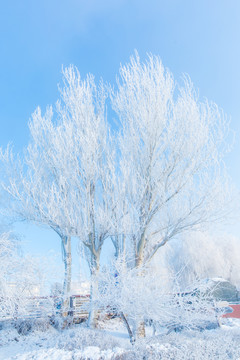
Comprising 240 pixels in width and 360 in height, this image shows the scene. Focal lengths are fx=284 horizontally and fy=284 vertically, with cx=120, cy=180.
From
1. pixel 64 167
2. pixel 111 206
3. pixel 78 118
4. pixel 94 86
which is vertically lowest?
pixel 111 206

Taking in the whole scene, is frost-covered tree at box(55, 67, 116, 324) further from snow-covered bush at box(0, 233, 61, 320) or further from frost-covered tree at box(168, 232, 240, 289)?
frost-covered tree at box(168, 232, 240, 289)

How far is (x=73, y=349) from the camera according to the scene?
18.6 feet

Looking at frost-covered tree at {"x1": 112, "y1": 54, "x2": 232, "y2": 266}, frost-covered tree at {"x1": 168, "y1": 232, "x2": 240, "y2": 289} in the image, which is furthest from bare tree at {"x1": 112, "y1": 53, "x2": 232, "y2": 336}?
frost-covered tree at {"x1": 168, "y1": 232, "x2": 240, "y2": 289}

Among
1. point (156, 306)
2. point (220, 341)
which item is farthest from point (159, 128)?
point (220, 341)

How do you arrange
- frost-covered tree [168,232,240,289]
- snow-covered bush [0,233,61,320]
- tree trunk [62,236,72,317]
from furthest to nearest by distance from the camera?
frost-covered tree [168,232,240,289]
tree trunk [62,236,72,317]
snow-covered bush [0,233,61,320]

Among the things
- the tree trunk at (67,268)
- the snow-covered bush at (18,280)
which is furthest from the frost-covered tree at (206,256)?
the snow-covered bush at (18,280)

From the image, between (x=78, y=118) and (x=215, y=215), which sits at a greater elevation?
(x=78, y=118)

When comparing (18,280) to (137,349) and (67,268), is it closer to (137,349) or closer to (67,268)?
(67,268)

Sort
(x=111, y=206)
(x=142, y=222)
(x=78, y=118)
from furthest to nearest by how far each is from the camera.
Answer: (x=78, y=118)
(x=111, y=206)
(x=142, y=222)

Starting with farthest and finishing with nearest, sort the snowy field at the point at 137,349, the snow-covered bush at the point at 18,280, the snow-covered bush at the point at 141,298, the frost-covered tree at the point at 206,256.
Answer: the frost-covered tree at the point at 206,256, the snow-covered bush at the point at 18,280, the snow-covered bush at the point at 141,298, the snowy field at the point at 137,349

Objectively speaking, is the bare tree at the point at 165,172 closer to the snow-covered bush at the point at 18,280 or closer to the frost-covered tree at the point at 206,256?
the snow-covered bush at the point at 18,280

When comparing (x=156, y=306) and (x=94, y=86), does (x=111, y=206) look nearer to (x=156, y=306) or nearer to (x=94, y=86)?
(x=156, y=306)

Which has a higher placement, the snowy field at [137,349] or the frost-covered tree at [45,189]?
the frost-covered tree at [45,189]

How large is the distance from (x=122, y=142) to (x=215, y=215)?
12.5 feet
